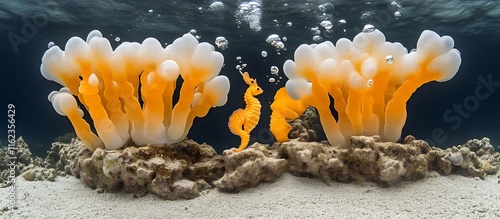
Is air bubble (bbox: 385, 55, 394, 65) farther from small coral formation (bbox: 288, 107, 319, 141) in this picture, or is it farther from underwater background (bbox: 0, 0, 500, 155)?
underwater background (bbox: 0, 0, 500, 155)

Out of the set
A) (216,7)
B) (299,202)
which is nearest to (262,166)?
(299,202)

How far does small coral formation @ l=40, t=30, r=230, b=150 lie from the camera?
13.3 feet

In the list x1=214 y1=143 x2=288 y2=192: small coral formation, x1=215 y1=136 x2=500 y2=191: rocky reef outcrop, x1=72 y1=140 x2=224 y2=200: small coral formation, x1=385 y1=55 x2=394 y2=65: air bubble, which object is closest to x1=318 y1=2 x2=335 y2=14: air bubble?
x1=385 y1=55 x2=394 y2=65: air bubble

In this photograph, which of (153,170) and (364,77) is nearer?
(153,170)

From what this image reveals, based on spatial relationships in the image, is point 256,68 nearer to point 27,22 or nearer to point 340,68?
point 27,22

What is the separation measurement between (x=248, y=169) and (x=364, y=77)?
1598mm

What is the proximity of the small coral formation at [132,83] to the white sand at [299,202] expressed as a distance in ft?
2.56

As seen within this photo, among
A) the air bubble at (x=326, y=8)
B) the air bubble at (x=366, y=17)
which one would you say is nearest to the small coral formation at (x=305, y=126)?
the air bubble at (x=326, y=8)

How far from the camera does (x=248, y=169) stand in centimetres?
381

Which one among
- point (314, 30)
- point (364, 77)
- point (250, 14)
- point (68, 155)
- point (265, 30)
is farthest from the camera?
point (265, 30)

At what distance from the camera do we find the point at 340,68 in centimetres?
410

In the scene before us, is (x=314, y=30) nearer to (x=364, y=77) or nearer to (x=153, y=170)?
(x=364, y=77)

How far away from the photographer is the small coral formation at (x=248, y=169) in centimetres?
383

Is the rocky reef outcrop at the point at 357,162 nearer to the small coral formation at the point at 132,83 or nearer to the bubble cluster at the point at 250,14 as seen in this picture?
the small coral formation at the point at 132,83
